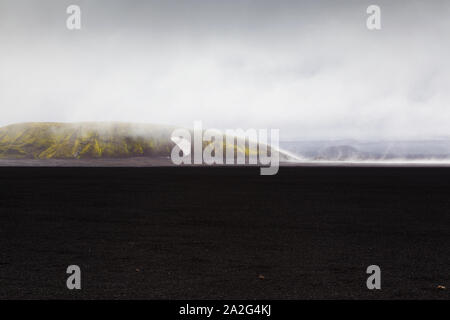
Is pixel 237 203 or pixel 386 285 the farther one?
pixel 237 203

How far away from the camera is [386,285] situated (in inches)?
364

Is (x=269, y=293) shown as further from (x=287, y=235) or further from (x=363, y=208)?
(x=363, y=208)

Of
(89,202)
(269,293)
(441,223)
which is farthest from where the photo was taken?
(89,202)

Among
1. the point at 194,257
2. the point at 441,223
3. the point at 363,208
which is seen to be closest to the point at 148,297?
the point at 194,257

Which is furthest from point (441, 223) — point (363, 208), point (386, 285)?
point (386, 285)

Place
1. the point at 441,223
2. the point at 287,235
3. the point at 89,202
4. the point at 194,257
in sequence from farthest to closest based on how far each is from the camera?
1. the point at 89,202
2. the point at 441,223
3. the point at 287,235
4. the point at 194,257

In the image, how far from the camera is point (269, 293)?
8633 millimetres
